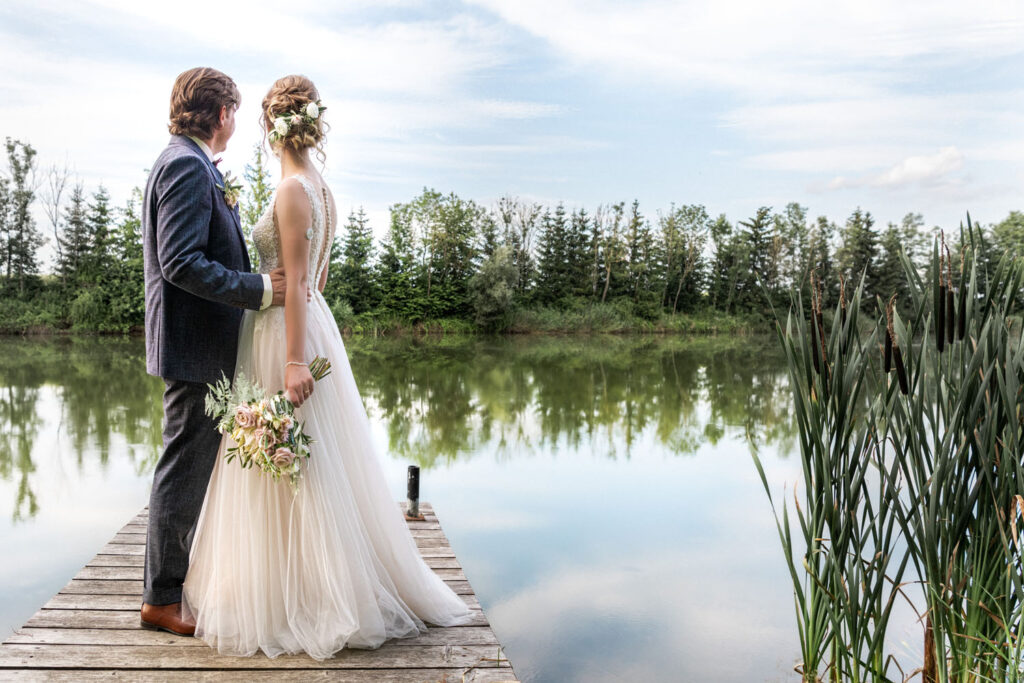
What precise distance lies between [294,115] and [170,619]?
59.3 inches

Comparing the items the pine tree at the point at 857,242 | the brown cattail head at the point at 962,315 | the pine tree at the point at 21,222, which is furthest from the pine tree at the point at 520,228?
the brown cattail head at the point at 962,315

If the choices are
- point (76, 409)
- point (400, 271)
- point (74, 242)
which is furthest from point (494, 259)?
point (76, 409)

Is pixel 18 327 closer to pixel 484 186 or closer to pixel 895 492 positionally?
pixel 484 186

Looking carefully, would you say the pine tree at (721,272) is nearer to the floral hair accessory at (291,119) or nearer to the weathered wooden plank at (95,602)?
the weathered wooden plank at (95,602)

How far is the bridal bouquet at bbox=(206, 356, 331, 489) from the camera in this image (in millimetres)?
2121

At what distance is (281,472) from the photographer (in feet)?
7.04

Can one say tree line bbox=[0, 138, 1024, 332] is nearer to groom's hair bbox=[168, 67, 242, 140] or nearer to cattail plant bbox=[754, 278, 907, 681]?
groom's hair bbox=[168, 67, 242, 140]

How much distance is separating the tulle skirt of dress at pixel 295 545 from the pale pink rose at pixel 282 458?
0.14 metres

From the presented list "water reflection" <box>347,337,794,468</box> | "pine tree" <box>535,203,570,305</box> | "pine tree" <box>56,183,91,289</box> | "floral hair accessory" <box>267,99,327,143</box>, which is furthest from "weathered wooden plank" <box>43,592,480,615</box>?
"pine tree" <box>535,203,570,305</box>

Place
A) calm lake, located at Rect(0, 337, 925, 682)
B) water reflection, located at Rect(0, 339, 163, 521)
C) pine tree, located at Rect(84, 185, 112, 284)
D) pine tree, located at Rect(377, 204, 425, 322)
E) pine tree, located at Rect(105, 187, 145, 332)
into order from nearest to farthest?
1. calm lake, located at Rect(0, 337, 925, 682)
2. water reflection, located at Rect(0, 339, 163, 521)
3. pine tree, located at Rect(105, 187, 145, 332)
4. pine tree, located at Rect(84, 185, 112, 284)
5. pine tree, located at Rect(377, 204, 425, 322)

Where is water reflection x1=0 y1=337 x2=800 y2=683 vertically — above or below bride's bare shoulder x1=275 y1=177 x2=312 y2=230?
below

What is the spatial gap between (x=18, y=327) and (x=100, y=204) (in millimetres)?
3980

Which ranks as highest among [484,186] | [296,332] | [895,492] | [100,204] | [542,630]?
[484,186]

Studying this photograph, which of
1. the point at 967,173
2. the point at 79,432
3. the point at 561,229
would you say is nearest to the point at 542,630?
the point at 79,432
